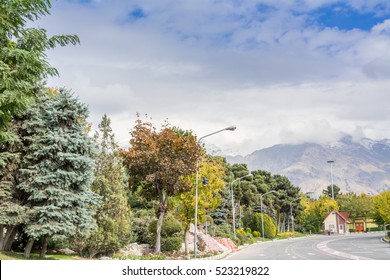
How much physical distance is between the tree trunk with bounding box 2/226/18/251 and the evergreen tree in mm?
4380

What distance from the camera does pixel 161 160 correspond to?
84.7 ft

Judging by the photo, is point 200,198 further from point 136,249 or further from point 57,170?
point 57,170

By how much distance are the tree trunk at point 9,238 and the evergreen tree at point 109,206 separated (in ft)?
14.4

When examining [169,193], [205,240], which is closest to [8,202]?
[169,193]

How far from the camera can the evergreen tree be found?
24859 mm

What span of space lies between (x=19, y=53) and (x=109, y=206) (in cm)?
1469

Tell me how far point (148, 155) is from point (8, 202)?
27.7ft

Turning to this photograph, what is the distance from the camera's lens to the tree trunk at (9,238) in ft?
66.7

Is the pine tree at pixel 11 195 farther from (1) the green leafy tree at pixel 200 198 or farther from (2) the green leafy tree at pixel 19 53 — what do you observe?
(1) the green leafy tree at pixel 200 198

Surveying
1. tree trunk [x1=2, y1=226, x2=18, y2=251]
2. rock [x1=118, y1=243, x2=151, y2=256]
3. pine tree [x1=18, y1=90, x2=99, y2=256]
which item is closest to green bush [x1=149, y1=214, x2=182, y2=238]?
rock [x1=118, y1=243, x2=151, y2=256]

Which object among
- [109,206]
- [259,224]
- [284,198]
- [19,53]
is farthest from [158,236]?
[284,198]

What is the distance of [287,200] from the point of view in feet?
270

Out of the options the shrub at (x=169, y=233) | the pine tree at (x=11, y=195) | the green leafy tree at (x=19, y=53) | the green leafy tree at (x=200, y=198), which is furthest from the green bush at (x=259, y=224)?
the green leafy tree at (x=19, y=53)
